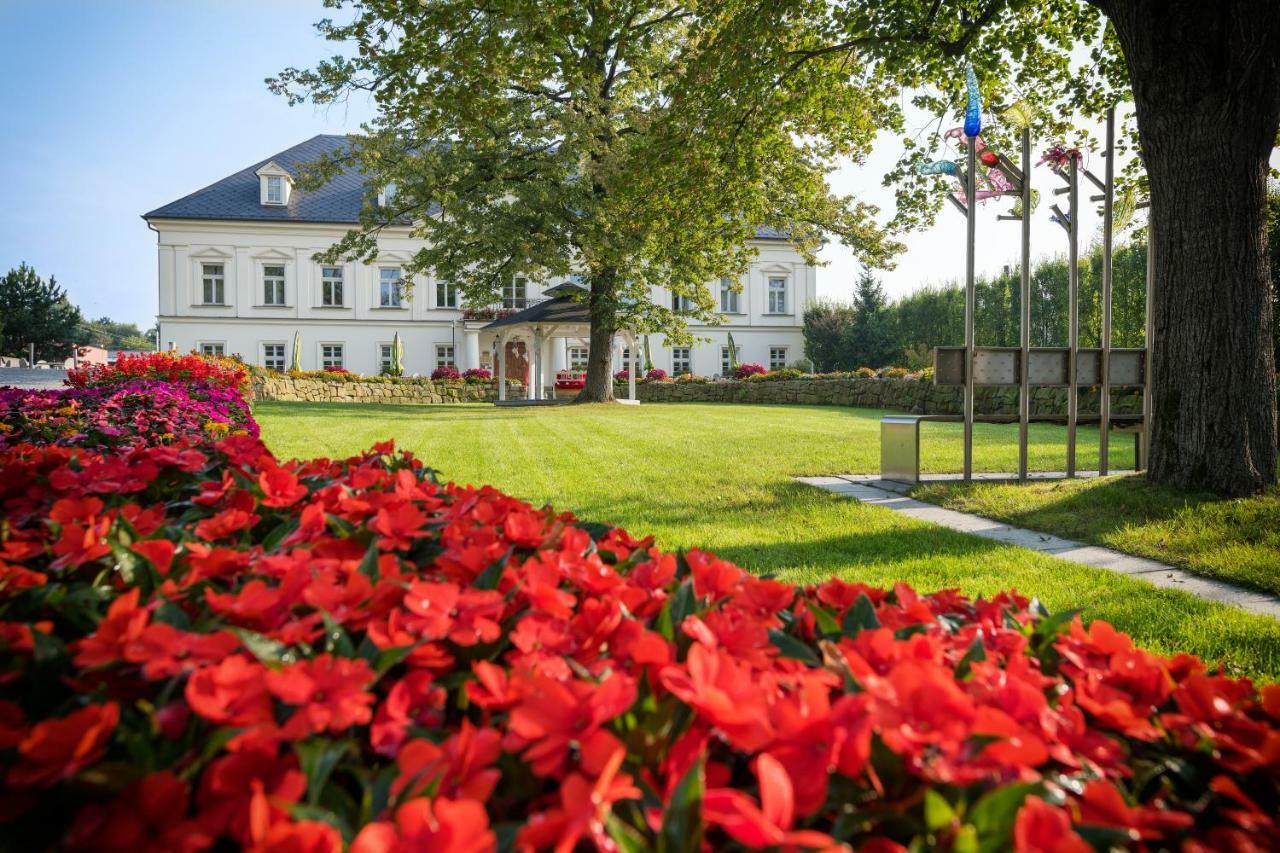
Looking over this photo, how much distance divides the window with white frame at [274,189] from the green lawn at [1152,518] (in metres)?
33.9

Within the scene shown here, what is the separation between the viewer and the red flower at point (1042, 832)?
0.59 metres

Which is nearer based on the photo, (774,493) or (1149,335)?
(774,493)

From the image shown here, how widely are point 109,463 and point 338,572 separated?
100cm

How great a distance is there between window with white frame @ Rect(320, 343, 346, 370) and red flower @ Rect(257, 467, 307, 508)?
34462mm

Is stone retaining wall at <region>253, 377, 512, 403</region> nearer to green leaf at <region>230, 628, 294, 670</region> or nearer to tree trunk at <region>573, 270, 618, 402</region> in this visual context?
tree trunk at <region>573, 270, 618, 402</region>

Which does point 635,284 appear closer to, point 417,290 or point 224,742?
point 417,290

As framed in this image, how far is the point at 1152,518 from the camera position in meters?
5.23

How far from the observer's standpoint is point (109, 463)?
5.80 ft

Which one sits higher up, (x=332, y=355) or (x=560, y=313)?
(x=560, y=313)

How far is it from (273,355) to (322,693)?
36.2 m

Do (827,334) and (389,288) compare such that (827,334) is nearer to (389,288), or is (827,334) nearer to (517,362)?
(517,362)

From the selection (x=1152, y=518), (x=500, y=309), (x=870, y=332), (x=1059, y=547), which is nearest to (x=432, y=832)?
(x=1059, y=547)

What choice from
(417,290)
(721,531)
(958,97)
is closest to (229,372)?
(721,531)

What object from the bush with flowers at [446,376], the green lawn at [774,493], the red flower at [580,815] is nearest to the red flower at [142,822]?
the red flower at [580,815]
